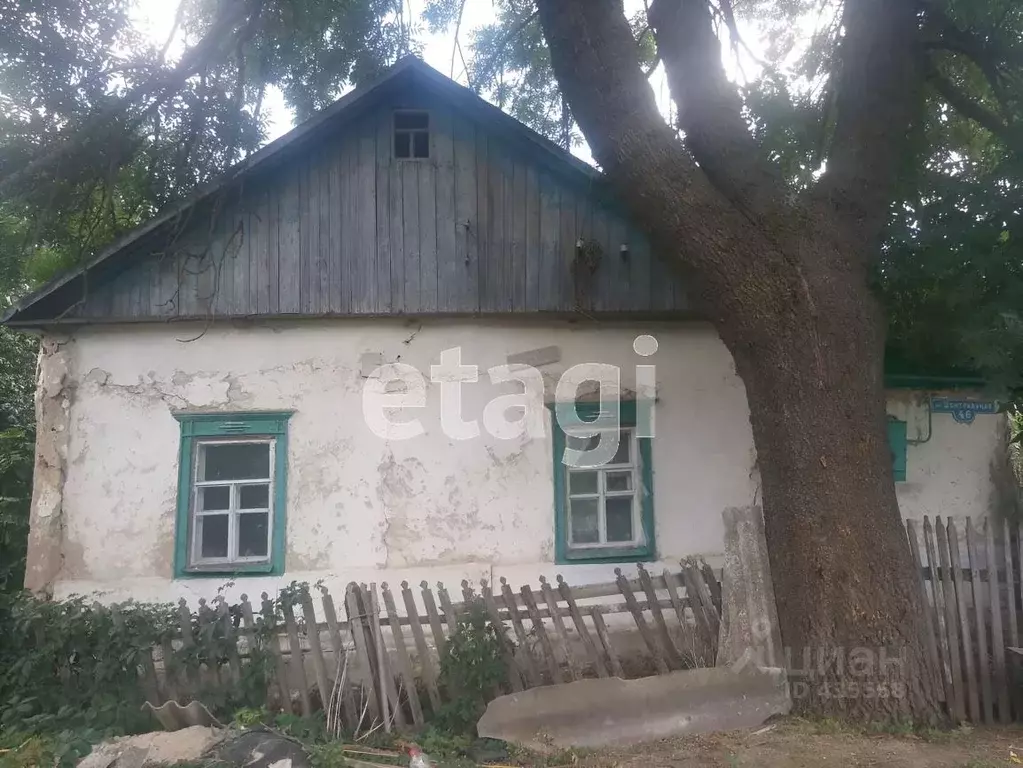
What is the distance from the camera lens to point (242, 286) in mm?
6020

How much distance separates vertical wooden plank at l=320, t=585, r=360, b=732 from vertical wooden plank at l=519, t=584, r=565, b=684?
123 cm

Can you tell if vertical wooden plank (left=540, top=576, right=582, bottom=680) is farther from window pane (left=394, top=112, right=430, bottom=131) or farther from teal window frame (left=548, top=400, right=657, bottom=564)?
window pane (left=394, top=112, right=430, bottom=131)

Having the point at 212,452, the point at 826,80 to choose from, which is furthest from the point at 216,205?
the point at 826,80

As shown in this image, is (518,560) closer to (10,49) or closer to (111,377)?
(111,377)

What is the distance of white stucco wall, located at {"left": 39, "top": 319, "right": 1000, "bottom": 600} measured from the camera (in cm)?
585

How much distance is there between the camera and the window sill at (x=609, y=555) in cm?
606

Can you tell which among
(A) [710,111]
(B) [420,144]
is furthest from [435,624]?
(B) [420,144]

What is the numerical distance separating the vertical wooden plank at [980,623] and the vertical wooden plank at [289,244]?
5.31 m

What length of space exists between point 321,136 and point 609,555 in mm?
4381

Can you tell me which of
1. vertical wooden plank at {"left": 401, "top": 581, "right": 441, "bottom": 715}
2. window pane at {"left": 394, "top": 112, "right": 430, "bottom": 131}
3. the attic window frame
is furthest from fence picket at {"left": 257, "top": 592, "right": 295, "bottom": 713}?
window pane at {"left": 394, "top": 112, "right": 430, "bottom": 131}

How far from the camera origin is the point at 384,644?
4734mm

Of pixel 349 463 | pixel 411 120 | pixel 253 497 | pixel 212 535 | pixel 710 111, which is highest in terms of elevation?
pixel 411 120

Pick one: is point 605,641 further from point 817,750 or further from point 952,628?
point 952,628

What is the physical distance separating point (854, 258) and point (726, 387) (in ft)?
6.31
